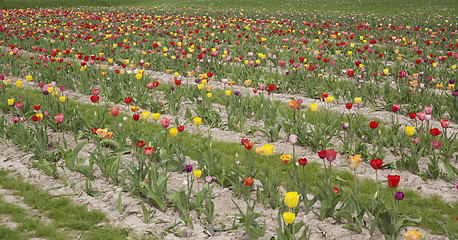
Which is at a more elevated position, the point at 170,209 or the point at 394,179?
the point at 394,179

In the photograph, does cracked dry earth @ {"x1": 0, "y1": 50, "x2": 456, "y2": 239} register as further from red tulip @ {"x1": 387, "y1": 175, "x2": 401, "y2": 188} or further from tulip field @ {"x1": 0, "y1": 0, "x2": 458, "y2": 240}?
red tulip @ {"x1": 387, "y1": 175, "x2": 401, "y2": 188}

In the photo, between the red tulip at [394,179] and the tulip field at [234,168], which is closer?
the red tulip at [394,179]

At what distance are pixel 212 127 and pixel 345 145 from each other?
2522 mm

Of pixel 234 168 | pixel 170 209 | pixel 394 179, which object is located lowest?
pixel 170 209

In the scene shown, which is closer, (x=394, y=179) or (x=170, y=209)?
(x=394, y=179)

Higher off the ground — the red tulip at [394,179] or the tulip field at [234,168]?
the red tulip at [394,179]

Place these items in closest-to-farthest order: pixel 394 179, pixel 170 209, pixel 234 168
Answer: pixel 394 179 < pixel 170 209 < pixel 234 168

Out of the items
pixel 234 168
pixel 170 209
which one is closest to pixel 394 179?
pixel 234 168

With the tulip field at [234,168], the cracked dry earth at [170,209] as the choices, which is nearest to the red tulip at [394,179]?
the tulip field at [234,168]

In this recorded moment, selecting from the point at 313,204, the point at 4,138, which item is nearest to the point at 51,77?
the point at 4,138

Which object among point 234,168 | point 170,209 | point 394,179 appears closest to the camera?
point 394,179

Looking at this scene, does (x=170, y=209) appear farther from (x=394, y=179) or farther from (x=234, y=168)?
(x=394, y=179)

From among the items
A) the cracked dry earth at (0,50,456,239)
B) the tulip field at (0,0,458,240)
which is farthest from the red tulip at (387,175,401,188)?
the cracked dry earth at (0,50,456,239)

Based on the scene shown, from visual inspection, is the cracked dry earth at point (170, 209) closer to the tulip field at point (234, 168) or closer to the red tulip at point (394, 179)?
the tulip field at point (234, 168)
